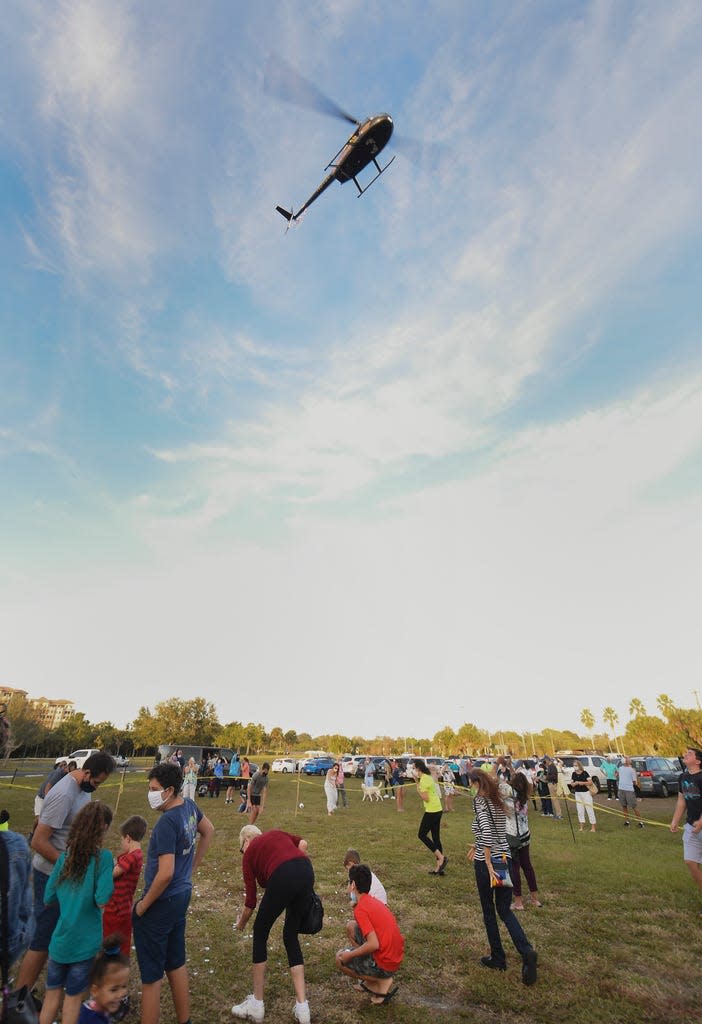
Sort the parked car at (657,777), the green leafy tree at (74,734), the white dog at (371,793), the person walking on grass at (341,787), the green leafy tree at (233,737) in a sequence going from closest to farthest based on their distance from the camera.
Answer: the person walking on grass at (341,787)
the parked car at (657,777)
the white dog at (371,793)
the green leafy tree at (74,734)
the green leafy tree at (233,737)

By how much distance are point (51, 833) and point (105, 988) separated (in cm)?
146

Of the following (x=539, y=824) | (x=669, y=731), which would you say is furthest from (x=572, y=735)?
(x=539, y=824)

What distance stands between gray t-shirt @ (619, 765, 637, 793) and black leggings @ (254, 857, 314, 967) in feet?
43.9

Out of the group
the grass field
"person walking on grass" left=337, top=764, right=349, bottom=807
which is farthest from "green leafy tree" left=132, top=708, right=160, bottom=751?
the grass field

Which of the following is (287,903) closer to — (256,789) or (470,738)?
(256,789)

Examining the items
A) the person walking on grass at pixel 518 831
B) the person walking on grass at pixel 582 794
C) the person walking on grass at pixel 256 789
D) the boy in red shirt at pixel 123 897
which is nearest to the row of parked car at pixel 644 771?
the person walking on grass at pixel 582 794

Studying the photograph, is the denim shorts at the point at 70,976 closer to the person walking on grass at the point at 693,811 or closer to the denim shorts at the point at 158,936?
the denim shorts at the point at 158,936

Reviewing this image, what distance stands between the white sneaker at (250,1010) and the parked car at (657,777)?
21.3 metres

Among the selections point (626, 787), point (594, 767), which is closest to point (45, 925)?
point (626, 787)

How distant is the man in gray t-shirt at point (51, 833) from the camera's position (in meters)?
3.91

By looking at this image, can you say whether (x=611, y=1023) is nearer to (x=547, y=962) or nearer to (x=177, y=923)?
(x=547, y=962)

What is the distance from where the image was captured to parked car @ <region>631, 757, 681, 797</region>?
20.9 m

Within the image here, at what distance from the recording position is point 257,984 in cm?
438

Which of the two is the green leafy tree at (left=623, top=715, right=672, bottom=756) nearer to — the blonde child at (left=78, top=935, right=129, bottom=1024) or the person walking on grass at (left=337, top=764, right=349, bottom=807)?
the person walking on grass at (left=337, top=764, right=349, bottom=807)
